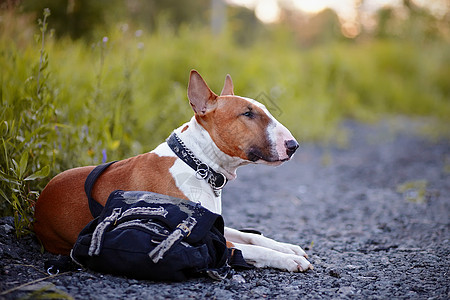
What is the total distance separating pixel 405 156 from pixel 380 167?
1.11 meters

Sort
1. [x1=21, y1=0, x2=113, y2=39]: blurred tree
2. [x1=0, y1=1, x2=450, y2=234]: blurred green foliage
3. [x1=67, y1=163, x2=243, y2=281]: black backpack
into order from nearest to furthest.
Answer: [x1=67, y1=163, x2=243, y2=281]: black backpack → [x1=0, y1=1, x2=450, y2=234]: blurred green foliage → [x1=21, y1=0, x2=113, y2=39]: blurred tree

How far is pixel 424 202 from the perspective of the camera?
16.0 ft

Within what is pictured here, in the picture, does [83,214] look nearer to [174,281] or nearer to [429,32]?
[174,281]

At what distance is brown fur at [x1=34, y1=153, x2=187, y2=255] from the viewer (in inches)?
109

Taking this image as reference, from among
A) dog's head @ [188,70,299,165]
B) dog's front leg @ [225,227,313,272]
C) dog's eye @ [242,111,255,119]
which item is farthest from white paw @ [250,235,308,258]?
dog's eye @ [242,111,255,119]

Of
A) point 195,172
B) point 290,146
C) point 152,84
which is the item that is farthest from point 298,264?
point 152,84

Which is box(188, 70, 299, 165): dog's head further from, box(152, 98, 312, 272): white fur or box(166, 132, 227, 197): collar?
box(166, 132, 227, 197): collar

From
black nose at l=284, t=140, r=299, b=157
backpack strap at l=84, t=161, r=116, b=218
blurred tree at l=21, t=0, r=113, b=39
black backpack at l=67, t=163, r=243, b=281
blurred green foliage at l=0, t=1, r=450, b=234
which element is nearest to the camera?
black backpack at l=67, t=163, r=243, b=281

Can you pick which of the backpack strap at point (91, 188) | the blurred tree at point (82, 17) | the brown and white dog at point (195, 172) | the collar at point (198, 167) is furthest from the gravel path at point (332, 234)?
the blurred tree at point (82, 17)

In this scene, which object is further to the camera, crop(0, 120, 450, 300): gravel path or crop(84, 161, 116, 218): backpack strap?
crop(84, 161, 116, 218): backpack strap

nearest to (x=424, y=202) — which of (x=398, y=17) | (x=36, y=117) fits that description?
(x=36, y=117)

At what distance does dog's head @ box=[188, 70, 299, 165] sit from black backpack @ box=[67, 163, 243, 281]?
1.68 ft

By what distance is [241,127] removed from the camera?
292 centimetres

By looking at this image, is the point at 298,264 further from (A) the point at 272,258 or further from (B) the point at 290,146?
(B) the point at 290,146
